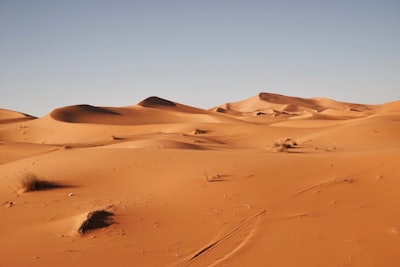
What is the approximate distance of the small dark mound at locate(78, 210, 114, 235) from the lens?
4717 millimetres

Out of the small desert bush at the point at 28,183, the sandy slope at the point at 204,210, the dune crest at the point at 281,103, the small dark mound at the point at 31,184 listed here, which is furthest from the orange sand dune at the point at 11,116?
the dune crest at the point at 281,103

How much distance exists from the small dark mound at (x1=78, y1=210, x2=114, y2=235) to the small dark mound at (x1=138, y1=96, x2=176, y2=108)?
4179 centimetres

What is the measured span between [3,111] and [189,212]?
55193mm

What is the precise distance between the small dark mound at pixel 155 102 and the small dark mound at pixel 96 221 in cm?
4179

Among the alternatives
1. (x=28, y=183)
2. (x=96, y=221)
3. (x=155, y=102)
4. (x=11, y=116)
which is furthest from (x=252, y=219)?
(x=11, y=116)

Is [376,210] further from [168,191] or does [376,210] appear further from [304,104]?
[304,104]

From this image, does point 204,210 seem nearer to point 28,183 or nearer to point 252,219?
point 252,219

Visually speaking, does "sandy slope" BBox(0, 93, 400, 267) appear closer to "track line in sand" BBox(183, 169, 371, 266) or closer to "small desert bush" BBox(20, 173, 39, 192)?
"track line in sand" BBox(183, 169, 371, 266)

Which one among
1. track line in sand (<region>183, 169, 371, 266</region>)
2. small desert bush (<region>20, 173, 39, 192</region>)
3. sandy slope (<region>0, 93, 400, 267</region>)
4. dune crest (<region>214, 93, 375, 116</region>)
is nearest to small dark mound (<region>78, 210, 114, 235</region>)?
sandy slope (<region>0, 93, 400, 267</region>)

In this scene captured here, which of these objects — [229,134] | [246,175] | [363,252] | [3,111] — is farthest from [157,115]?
[363,252]

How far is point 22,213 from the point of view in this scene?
5727mm

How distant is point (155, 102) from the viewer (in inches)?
1964

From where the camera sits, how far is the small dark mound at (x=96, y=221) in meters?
4.72

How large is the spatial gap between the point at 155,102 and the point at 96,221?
149 ft
